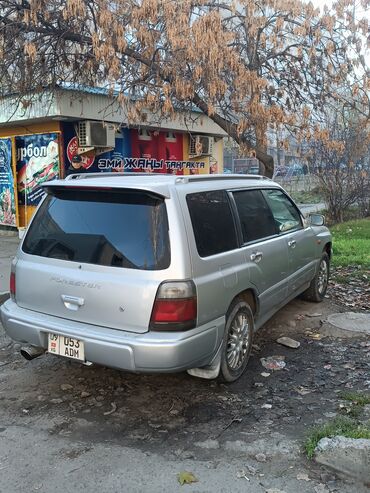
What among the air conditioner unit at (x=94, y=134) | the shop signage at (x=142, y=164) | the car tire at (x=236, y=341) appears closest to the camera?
the car tire at (x=236, y=341)

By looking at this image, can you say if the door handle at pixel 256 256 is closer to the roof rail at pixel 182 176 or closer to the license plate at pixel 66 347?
the roof rail at pixel 182 176

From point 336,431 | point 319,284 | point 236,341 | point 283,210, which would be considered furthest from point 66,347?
point 319,284

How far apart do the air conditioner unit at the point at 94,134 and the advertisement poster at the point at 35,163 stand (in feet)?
2.14

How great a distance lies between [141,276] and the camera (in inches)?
125

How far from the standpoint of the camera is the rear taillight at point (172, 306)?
314cm

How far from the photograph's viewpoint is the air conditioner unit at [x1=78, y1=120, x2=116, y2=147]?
10.7m

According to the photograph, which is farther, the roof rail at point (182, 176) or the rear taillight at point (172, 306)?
the roof rail at point (182, 176)

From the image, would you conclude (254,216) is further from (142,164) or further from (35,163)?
(142,164)

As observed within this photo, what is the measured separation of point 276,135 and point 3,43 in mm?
5022

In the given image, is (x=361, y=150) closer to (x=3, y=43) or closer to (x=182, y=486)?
(x=3, y=43)

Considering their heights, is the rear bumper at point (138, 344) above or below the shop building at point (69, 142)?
below

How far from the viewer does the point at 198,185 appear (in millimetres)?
3688

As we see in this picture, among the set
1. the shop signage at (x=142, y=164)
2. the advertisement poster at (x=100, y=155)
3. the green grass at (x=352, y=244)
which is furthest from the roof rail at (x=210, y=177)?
the shop signage at (x=142, y=164)

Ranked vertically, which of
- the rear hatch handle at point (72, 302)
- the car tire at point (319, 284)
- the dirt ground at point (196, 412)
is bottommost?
the dirt ground at point (196, 412)
